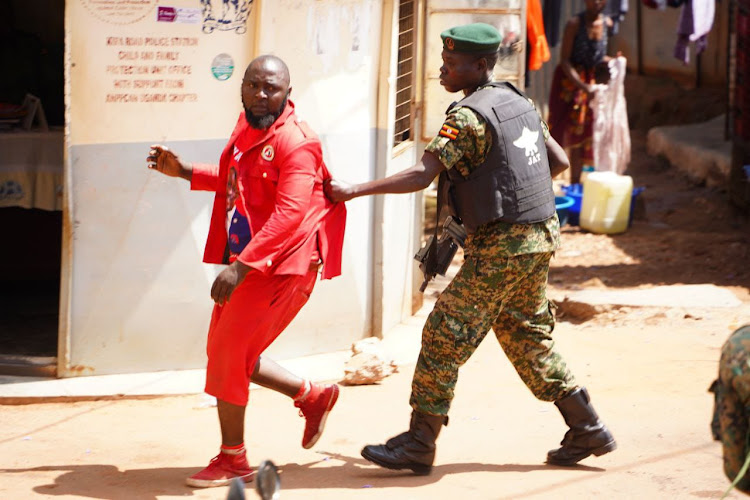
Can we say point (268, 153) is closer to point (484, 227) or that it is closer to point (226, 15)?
point (484, 227)

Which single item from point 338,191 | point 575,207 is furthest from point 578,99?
point 338,191

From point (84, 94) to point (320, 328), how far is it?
198 centimetres

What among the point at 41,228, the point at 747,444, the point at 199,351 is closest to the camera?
the point at 747,444

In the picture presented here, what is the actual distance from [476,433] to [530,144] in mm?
1656

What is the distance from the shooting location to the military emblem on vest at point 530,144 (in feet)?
14.2

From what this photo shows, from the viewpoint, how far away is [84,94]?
5.70m

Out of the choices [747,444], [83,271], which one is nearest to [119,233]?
[83,271]

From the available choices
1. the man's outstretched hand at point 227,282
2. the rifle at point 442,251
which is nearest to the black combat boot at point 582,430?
the rifle at point 442,251

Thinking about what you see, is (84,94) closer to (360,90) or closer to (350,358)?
(360,90)

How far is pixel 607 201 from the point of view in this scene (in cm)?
1012

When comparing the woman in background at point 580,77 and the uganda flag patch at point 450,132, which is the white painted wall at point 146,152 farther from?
the woman in background at point 580,77

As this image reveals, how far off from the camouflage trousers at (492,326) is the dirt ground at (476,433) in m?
0.42

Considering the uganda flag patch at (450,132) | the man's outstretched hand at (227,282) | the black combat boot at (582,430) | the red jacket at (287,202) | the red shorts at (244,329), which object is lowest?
the black combat boot at (582,430)

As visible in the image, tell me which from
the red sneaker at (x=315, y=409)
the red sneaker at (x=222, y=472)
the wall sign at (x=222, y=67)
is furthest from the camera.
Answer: the wall sign at (x=222, y=67)
